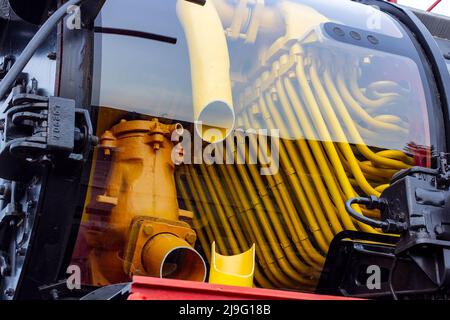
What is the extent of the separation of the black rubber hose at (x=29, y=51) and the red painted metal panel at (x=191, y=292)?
20.4 inches

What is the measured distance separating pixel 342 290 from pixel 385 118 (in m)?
0.50

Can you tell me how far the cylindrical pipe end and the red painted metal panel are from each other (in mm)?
373

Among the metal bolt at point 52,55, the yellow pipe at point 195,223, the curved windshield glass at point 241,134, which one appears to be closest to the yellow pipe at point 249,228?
the curved windshield glass at point 241,134

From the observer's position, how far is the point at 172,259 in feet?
5.20

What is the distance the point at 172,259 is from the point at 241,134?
0.37 meters

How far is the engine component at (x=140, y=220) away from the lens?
156cm

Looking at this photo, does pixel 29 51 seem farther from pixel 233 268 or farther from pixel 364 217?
pixel 364 217

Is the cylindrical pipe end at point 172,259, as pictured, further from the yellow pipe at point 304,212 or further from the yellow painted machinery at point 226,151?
the yellow pipe at point 304,212

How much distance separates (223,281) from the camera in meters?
1.55

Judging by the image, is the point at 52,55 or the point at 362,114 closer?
the point at 52,55

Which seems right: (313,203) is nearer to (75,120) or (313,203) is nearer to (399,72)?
(399,72)

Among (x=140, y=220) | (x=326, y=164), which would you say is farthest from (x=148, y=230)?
(x=326, y=164)

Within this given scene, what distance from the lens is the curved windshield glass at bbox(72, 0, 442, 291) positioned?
A: 1.59 meters

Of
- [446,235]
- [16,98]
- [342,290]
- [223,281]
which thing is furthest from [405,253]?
[16,98]
